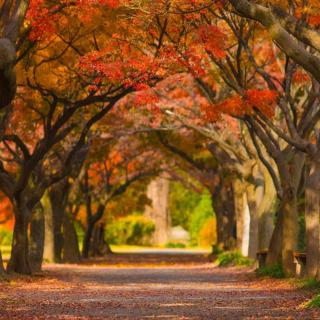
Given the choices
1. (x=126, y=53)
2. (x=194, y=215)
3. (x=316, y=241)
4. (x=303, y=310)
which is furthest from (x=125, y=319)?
(x=194, y=215)

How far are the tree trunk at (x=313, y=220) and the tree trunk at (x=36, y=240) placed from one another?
499 inches

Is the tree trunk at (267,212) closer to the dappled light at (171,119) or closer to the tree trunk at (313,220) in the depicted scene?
the dappled light at (171,119)

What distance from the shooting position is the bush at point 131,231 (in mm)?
88500

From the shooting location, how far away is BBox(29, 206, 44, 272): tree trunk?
35.1m

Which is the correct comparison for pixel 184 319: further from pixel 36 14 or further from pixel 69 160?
pixel 69 160

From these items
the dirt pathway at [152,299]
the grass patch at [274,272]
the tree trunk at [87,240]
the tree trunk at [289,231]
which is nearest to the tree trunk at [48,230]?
the tree trunk at [87,240]

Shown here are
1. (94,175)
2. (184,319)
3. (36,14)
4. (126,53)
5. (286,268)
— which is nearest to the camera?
(184,319)

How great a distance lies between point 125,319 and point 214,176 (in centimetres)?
3770

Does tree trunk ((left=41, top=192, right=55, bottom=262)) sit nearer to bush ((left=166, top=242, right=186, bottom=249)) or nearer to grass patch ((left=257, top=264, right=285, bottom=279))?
grass patch ((left=257, top=264, right=285, bottom=279))

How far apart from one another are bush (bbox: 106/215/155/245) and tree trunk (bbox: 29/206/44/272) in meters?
51.9

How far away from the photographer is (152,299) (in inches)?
822

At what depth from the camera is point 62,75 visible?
29.1 metres

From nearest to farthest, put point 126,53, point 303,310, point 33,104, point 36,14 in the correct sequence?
point 303,310
point 36,14
point 126,53
point 33,104

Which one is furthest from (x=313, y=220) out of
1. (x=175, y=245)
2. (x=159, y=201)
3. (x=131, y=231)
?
(x=175, y=245)
